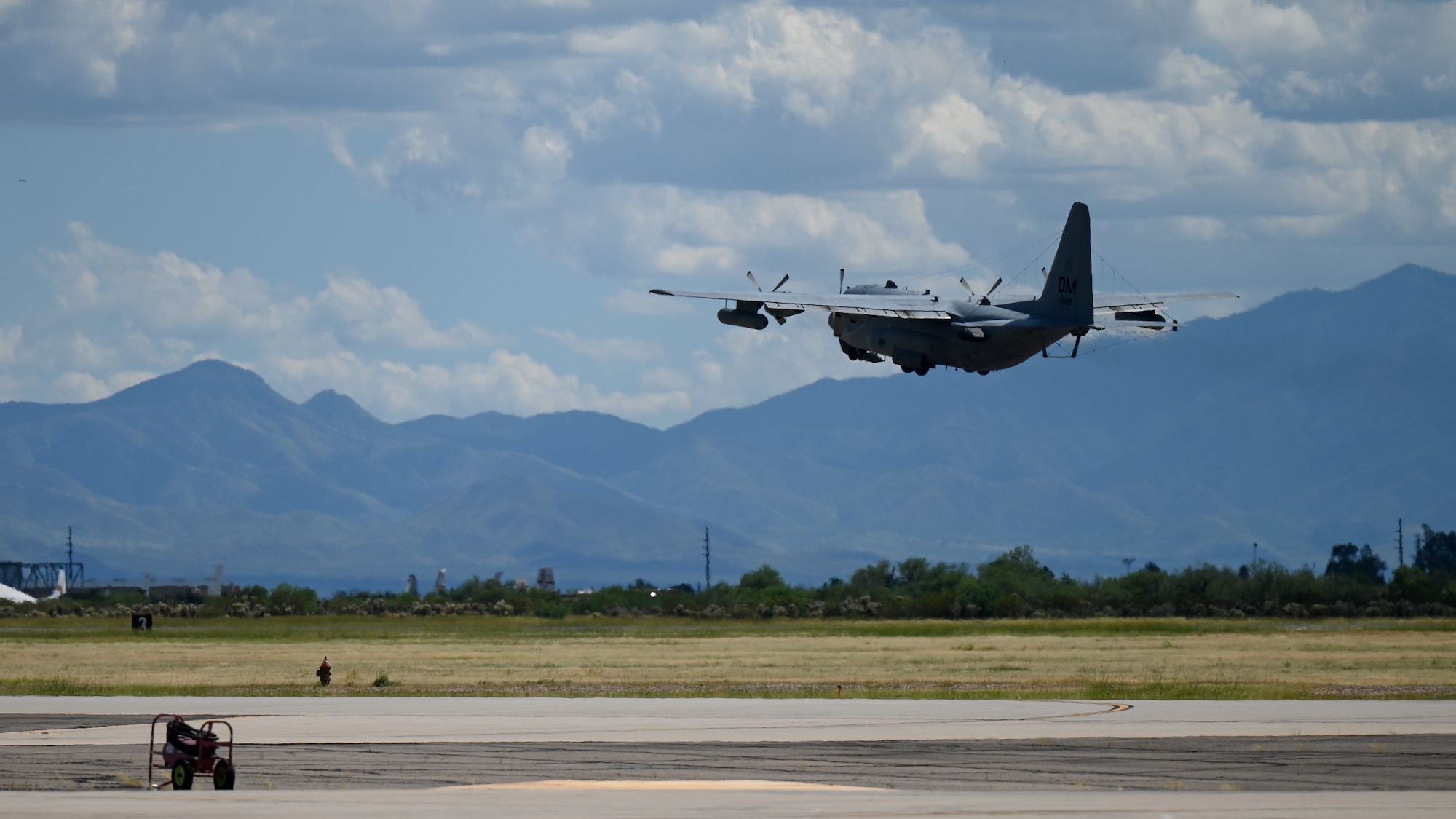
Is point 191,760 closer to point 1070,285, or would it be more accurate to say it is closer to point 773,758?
point 773,758

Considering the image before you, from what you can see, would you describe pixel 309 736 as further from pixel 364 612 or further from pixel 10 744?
pixel 364 612

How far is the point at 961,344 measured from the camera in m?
57.2

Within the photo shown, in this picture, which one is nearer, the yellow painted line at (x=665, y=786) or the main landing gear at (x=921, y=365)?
the yellow painted line at (x=665, y=786)

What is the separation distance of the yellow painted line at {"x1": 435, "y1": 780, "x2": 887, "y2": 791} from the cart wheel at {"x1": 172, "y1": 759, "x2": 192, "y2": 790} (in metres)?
4.19

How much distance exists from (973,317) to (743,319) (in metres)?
7.38

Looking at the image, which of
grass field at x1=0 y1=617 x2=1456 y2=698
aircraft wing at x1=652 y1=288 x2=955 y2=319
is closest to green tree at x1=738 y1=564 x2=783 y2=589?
grass field at x1=0 y1=617 x2=1456 y2=698

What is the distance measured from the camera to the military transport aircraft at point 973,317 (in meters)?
57.1

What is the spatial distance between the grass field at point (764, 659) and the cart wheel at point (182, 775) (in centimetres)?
2428

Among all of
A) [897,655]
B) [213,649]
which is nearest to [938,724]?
[897,655]

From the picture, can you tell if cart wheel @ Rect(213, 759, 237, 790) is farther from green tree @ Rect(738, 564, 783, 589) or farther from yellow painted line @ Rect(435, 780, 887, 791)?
green tree @ Rect(738, 564, 783, 589)

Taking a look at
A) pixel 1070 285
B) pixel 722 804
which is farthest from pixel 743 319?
pixel 722 804

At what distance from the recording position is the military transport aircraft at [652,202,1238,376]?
187ft

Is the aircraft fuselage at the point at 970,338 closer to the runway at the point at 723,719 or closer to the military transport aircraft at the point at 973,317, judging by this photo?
the military transport aircraft at the point at 973,317

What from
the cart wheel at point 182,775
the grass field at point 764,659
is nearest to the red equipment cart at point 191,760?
the cart wheel at point 182,775
